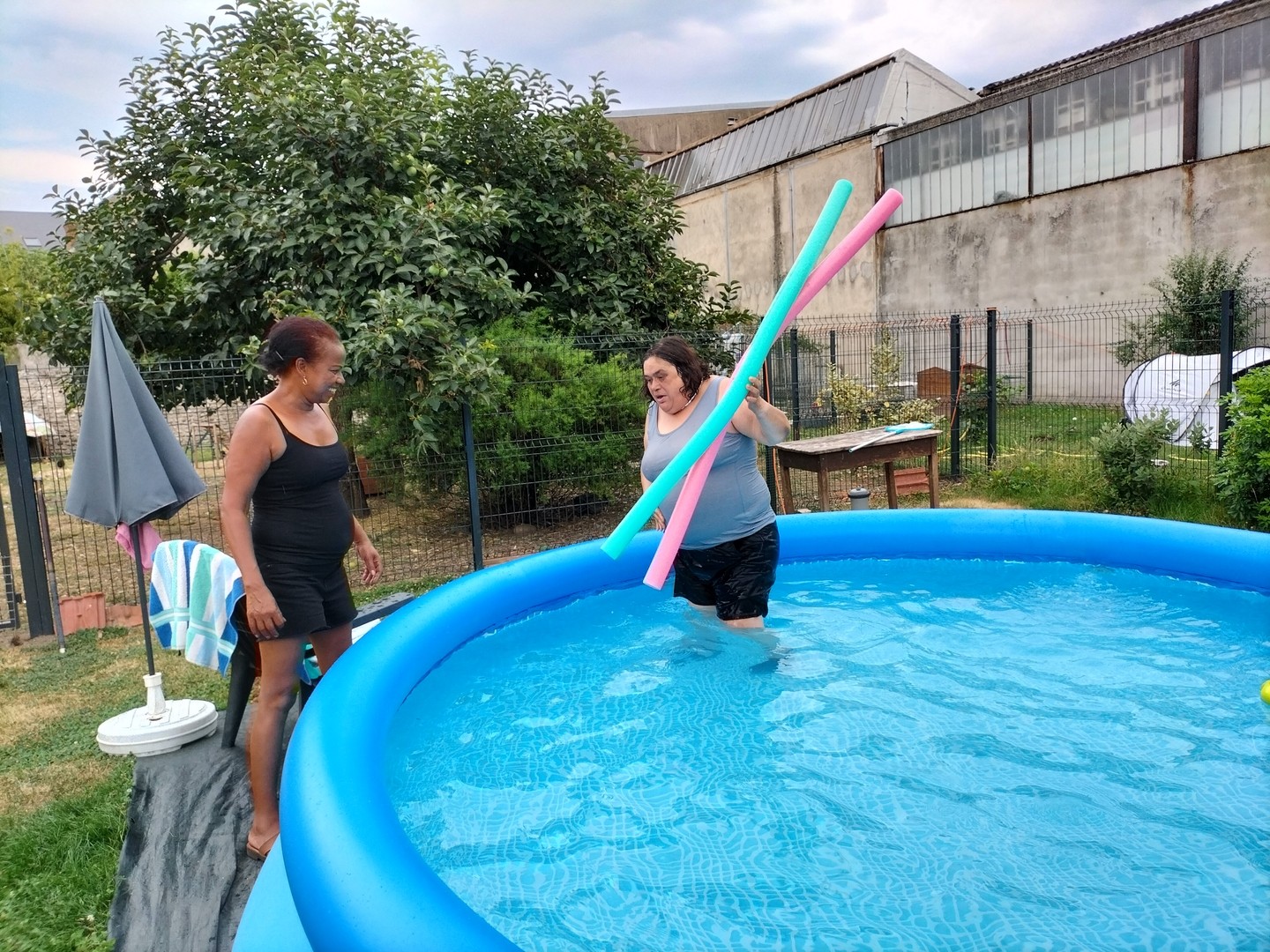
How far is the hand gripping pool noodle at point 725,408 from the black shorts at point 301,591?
1.04 metres

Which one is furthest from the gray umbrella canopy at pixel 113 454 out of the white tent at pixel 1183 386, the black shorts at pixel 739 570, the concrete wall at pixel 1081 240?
the concrete wall at pixel 1081 240

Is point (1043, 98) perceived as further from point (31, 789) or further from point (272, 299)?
point (31, 789)

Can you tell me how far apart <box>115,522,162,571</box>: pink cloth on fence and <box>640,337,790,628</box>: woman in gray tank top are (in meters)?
2.23

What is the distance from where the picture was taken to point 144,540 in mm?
3984

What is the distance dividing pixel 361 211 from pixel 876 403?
625 cm

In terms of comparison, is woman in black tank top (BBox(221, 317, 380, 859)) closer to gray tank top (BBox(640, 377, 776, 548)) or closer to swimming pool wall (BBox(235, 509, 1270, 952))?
swimming pool wall (BBox(235, 509, 1270, 952))

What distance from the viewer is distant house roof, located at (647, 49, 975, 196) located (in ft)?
67.6

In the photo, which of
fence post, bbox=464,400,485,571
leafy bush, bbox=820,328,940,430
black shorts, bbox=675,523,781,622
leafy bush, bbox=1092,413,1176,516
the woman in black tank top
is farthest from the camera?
leafy bush, bbox=820,328,940,430

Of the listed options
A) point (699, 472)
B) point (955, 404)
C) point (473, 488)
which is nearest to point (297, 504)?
point (699, 472)

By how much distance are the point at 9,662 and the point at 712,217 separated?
23805 millimetres

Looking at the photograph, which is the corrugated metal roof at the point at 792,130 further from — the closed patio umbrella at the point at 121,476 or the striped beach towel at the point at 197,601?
the striped beach towel at the point at 197,601

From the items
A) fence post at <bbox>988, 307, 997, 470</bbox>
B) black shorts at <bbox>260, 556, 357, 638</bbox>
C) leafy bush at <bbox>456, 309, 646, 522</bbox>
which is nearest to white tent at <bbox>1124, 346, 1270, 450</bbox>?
fence post at <bbox>988, 307, 997, 470</bbox>

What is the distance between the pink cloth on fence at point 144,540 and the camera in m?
3.86

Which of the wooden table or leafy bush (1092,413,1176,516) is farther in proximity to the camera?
leafy bush (1092,413,1176,516)
